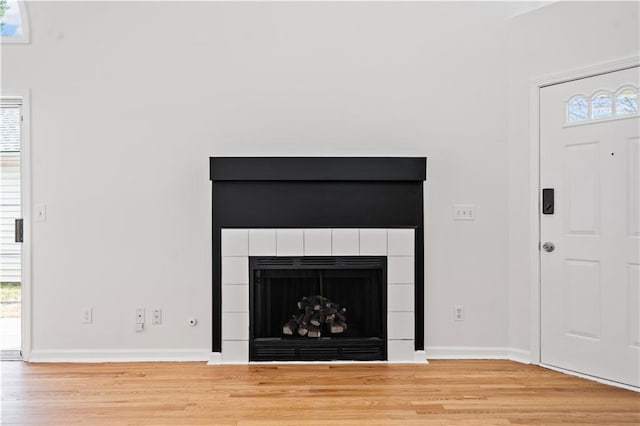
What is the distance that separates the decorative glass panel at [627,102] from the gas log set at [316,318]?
2218 mm

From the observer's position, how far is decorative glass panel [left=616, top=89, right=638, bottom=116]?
2852 mm

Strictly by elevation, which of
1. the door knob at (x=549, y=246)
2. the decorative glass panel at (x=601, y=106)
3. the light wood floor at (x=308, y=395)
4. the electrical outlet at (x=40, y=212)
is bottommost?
the light wood floor at (x=308, y=395)

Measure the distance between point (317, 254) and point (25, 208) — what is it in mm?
2150

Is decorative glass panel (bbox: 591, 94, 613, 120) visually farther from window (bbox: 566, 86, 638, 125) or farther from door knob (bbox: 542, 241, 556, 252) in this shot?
door knob (bbox: 542, 241, 556, 252)

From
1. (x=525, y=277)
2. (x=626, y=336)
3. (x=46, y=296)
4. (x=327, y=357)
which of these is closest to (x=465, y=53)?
(x=525, y=277)

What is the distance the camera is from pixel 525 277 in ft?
11.0

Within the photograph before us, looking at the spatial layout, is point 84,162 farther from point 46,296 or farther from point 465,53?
point 465,53

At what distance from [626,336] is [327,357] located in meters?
1.91

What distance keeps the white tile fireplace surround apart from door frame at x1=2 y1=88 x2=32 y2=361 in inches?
53.8

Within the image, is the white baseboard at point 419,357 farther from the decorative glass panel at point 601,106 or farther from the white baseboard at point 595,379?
the decorative glass panel at point 601,106

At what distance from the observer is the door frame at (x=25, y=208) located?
3385 mm

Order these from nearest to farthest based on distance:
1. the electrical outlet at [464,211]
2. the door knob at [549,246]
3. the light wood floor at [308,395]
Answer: the light wood floor at [308,395], the door knob at [549,246], the electrical outlet at [464,211]

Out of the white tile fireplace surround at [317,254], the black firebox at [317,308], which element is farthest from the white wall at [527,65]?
the black firebox at [317,308]

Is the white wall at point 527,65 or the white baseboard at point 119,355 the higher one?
the white wall at point 527,65
